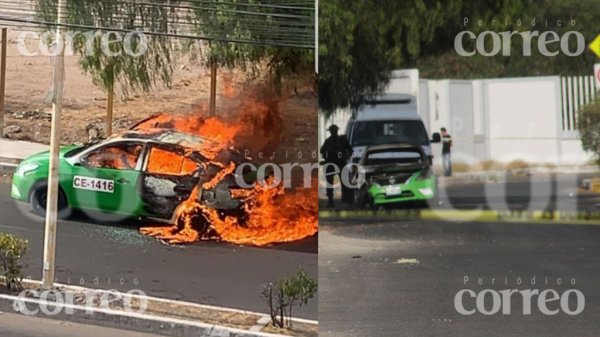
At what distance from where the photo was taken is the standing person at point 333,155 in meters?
4.05

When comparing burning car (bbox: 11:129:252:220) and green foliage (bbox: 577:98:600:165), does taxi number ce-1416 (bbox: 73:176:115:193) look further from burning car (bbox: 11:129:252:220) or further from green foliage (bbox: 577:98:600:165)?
green foliage (bbox: 577:98:600:165)

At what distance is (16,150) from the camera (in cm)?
499

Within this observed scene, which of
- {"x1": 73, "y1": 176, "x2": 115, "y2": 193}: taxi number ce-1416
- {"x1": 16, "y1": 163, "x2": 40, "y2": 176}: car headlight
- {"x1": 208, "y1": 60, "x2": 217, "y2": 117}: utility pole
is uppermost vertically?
{"x1": 208, "y1": 60, "x2": 217, "y2": 117}: utility pole

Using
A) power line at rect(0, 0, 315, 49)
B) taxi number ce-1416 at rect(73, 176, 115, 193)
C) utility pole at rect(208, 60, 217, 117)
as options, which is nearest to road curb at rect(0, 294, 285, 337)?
taxi number ce-1416 at rect(73, 176, 115, 193)

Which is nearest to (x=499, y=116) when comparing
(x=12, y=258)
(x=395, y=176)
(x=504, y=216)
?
(x=504, y=216)

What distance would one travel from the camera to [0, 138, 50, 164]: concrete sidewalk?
497cm

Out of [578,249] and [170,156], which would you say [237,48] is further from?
[578,249]

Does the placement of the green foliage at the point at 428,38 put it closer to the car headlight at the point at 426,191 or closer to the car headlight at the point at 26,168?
the car headlight at the point at 426,191

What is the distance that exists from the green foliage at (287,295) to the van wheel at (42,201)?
4.92 feet

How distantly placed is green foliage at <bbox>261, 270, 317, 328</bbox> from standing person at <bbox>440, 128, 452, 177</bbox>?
127cm

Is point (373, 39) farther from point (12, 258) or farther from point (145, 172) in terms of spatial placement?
point (12, 258)

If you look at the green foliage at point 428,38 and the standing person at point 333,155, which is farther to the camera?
the standing person at point 333,155

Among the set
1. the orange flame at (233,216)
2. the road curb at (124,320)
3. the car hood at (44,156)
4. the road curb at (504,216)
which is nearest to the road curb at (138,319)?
the road curb at (124,320)

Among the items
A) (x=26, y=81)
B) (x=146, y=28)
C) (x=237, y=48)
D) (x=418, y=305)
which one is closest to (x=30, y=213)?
(x=26, y=81)
